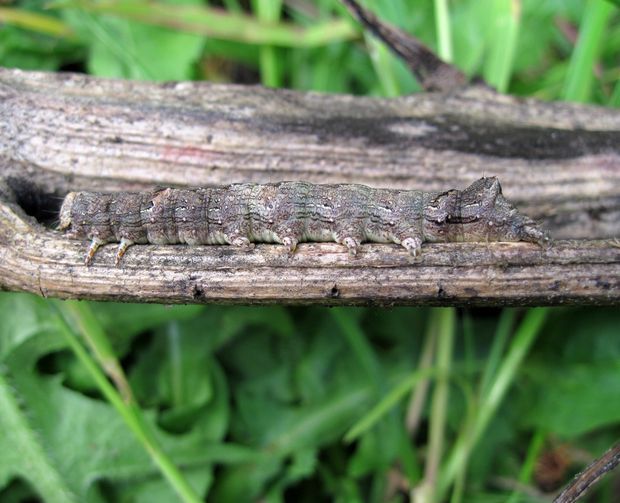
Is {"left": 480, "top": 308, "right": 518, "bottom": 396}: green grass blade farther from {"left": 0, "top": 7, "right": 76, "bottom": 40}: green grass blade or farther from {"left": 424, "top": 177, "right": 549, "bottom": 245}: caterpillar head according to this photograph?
{"left": 0, "top": 7, "right": 76, "bottom": 40}: green grass blade

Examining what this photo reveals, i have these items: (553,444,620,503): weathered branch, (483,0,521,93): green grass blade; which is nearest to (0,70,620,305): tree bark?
(483,0,521,93): green grass blade

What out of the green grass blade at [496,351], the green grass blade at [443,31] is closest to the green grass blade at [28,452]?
the green grass blade at [496,351]

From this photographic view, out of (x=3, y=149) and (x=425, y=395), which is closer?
(x=3, y=149)

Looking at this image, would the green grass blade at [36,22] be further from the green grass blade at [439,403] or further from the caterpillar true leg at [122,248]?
the green grass blade at [439,403]

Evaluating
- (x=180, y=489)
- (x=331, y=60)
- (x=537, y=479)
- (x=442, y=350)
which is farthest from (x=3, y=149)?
(x=537, y=479)

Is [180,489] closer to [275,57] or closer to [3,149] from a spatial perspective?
[3,149]
